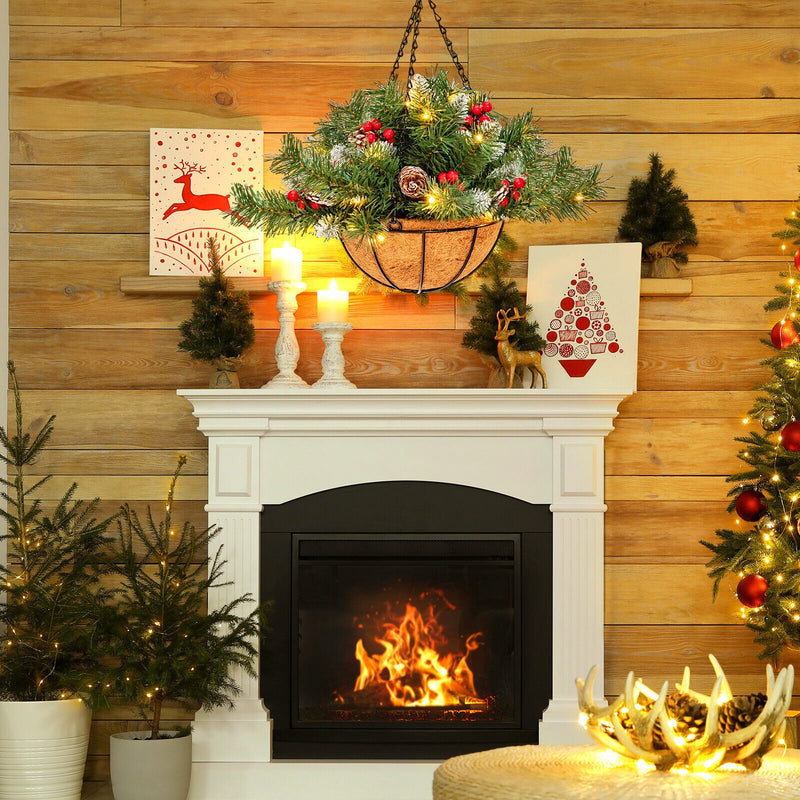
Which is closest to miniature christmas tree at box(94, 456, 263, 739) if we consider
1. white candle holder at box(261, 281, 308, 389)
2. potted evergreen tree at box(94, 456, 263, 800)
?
potted evergreen tree at box(94, 456, 263, 800)

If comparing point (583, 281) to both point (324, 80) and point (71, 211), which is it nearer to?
point (324, 80)

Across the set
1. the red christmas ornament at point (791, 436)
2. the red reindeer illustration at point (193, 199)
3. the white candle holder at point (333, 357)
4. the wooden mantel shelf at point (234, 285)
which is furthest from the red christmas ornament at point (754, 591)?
the red reindeer illustration at point (193, 199)

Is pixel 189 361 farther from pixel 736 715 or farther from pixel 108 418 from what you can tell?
pixel 736 715

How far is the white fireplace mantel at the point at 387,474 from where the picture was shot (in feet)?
10.8

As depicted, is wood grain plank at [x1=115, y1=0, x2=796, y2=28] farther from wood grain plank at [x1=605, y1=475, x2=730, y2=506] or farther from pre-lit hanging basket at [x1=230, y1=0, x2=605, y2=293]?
pre-lit hanging basket at [x1=230, y1=0, x2=605, y2=293]

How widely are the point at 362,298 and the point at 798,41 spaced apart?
1.78 metres

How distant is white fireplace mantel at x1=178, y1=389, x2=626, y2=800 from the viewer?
3277 millimetres

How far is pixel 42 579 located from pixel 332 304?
4.20 feet

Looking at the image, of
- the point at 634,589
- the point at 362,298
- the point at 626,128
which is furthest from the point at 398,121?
the point at 634,589

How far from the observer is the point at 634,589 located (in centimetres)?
346

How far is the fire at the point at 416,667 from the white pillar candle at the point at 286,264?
117 cm

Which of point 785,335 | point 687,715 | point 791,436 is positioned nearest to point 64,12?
point 785,335

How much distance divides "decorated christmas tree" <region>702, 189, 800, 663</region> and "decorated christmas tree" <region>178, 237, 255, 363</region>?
163 centimetres

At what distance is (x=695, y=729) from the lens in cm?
185
